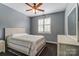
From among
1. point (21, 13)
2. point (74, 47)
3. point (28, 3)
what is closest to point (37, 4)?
point (28, 3)

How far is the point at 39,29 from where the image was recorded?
143 cm

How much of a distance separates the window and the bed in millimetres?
129

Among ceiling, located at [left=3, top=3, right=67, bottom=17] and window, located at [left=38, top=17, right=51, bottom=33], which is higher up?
ceiling, located at [left=3, top=3, right=67, bottom=17]

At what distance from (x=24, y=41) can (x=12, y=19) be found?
1.52ft

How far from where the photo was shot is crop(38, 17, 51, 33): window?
1.40 m

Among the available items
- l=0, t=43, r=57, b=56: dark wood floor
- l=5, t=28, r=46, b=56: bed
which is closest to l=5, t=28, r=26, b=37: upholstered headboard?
l=5, t=28, r=46, b=56: bed

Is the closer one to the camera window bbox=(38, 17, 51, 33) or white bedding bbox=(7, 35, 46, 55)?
white bedding bbox=(7, 35, 46, 55)

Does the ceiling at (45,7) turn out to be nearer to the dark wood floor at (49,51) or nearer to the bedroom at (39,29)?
the bedroom at (39,29)

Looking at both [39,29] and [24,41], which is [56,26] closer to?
[39,29]

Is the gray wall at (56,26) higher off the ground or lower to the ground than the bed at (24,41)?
higher

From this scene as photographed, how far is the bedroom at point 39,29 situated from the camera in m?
1.34

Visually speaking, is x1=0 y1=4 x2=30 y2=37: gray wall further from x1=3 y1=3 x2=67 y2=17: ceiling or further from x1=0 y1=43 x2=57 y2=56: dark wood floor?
x1=0 y1=43 x2=57 y2=56: dark wood floor

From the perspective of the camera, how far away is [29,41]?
127cm

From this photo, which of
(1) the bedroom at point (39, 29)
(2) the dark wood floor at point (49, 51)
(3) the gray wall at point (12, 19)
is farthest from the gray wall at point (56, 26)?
(3) the gray wall at point (12, 19)
